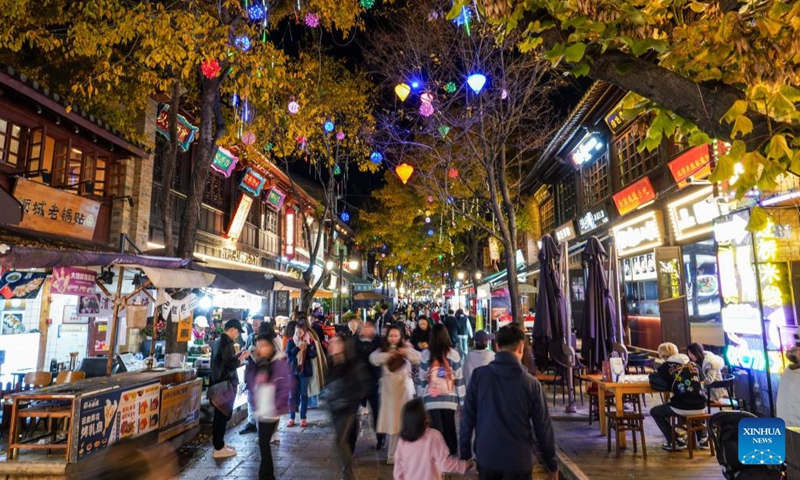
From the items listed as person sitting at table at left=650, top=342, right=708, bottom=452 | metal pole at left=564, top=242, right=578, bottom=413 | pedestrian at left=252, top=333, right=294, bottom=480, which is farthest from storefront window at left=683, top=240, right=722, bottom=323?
pedestrian at left=252, top=333, right=294, bottom=480

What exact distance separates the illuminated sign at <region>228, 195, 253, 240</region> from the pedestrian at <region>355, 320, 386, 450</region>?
14.4 meters

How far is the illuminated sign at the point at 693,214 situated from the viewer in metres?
12.3

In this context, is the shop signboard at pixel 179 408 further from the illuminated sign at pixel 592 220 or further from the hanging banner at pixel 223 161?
the illuminated sign at pixel 592 220

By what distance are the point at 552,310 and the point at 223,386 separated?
6629mm

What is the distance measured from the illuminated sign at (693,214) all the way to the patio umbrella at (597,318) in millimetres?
3933

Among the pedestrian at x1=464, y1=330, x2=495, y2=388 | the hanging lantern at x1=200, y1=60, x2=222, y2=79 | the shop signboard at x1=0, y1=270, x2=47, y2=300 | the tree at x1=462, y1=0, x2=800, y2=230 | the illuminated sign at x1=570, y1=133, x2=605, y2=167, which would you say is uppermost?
the illuminated sign at x1=570, y1=133, x2=605, y2=167

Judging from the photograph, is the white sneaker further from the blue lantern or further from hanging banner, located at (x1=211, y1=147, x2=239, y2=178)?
hanging banner, located at (x1=211, y1=147, x2=239, y2=178)

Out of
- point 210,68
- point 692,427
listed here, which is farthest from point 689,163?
point 210,68

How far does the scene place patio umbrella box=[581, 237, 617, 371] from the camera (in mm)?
9516

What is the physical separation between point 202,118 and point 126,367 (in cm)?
570

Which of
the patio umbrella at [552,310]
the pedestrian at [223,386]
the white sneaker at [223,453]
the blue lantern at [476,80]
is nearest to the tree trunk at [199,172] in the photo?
the pedestrian at [223,386]

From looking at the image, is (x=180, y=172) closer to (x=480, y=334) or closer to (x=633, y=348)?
(x=480, y=334)

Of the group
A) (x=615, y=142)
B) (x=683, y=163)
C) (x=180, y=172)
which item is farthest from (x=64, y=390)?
(x=615, y=142)

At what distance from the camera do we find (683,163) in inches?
495
